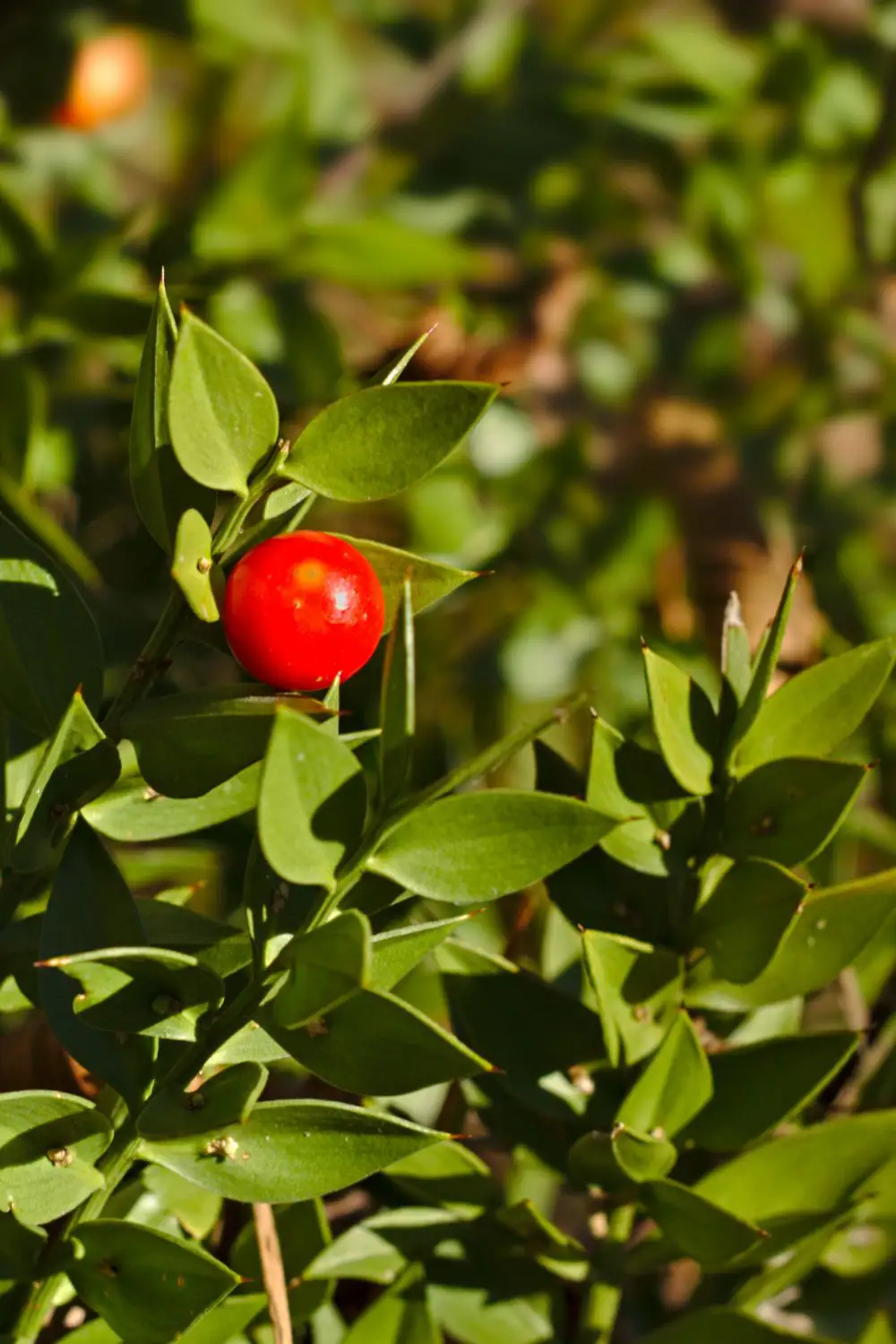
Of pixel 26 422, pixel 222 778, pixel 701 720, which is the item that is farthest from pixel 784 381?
pixel 222 778

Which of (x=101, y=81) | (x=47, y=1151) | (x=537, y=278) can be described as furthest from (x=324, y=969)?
(x=537, y=278)

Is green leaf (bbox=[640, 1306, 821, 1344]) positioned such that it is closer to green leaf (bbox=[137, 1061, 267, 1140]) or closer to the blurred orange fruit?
green leaf (bbox=[137, 1061, 267, 1140])

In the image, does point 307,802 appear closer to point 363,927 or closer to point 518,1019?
point 363,927

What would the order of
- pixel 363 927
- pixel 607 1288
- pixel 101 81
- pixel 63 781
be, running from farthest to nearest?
1. pixel 101 81
2. pixel 607 1288
3. pixel 63 781
4. pixel 363 927

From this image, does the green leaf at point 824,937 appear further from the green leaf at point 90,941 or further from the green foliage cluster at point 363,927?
the green leaf at point 90,941

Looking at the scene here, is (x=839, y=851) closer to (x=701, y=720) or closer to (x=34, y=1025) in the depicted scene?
(x=701, y=720)

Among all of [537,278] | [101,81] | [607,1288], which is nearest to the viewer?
[607,1288]

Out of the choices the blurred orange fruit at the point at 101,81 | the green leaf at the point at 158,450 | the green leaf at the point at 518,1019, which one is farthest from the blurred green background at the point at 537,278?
the green leaf at the point at 158,450
